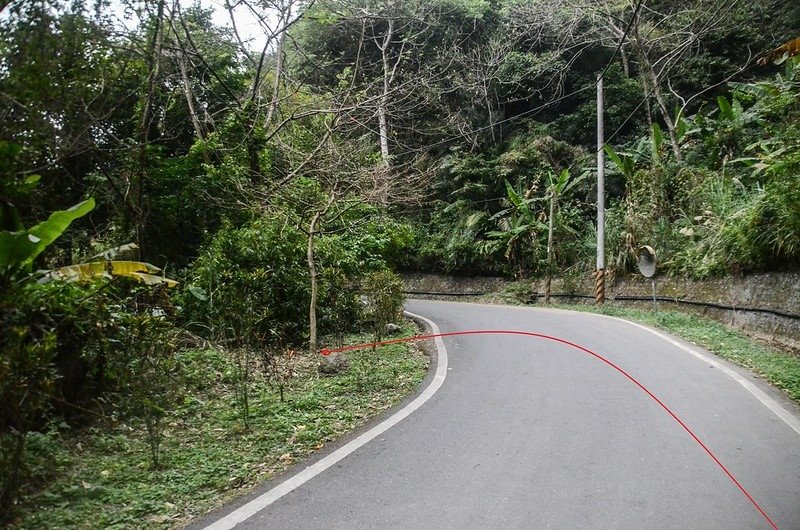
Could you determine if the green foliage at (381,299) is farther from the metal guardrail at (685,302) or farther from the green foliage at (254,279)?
the metal guardrail at (685,302)

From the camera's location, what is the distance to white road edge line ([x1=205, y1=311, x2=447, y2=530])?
3.64 metres

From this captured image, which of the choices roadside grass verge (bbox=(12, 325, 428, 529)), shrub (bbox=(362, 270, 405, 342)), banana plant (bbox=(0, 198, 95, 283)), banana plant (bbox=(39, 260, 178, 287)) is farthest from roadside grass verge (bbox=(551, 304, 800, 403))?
banana plant (bbox=(0, 198, 95, 283))

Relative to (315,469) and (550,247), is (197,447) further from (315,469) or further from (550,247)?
(550,247)

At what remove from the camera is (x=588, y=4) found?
20328 millimetres

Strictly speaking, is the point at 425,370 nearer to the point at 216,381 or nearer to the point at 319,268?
the point at 216,381

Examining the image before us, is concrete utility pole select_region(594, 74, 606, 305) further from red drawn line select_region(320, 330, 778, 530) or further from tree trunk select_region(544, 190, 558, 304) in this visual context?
red drawn line select_region(320, 330, 778, 530)

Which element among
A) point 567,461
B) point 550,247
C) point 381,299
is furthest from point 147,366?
point 550,247

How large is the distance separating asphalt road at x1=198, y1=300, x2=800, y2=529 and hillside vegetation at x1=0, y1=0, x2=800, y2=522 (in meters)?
1.87

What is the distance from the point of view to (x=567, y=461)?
451 centimetres

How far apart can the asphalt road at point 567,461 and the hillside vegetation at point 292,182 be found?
1868mm

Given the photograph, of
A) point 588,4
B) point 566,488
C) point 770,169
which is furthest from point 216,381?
point 588,4

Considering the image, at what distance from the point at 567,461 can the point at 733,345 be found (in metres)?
7.04

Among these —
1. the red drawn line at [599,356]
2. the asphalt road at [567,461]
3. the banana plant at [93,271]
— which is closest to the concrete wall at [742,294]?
the asphalt road at [567,461]

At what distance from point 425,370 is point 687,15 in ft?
63.9
